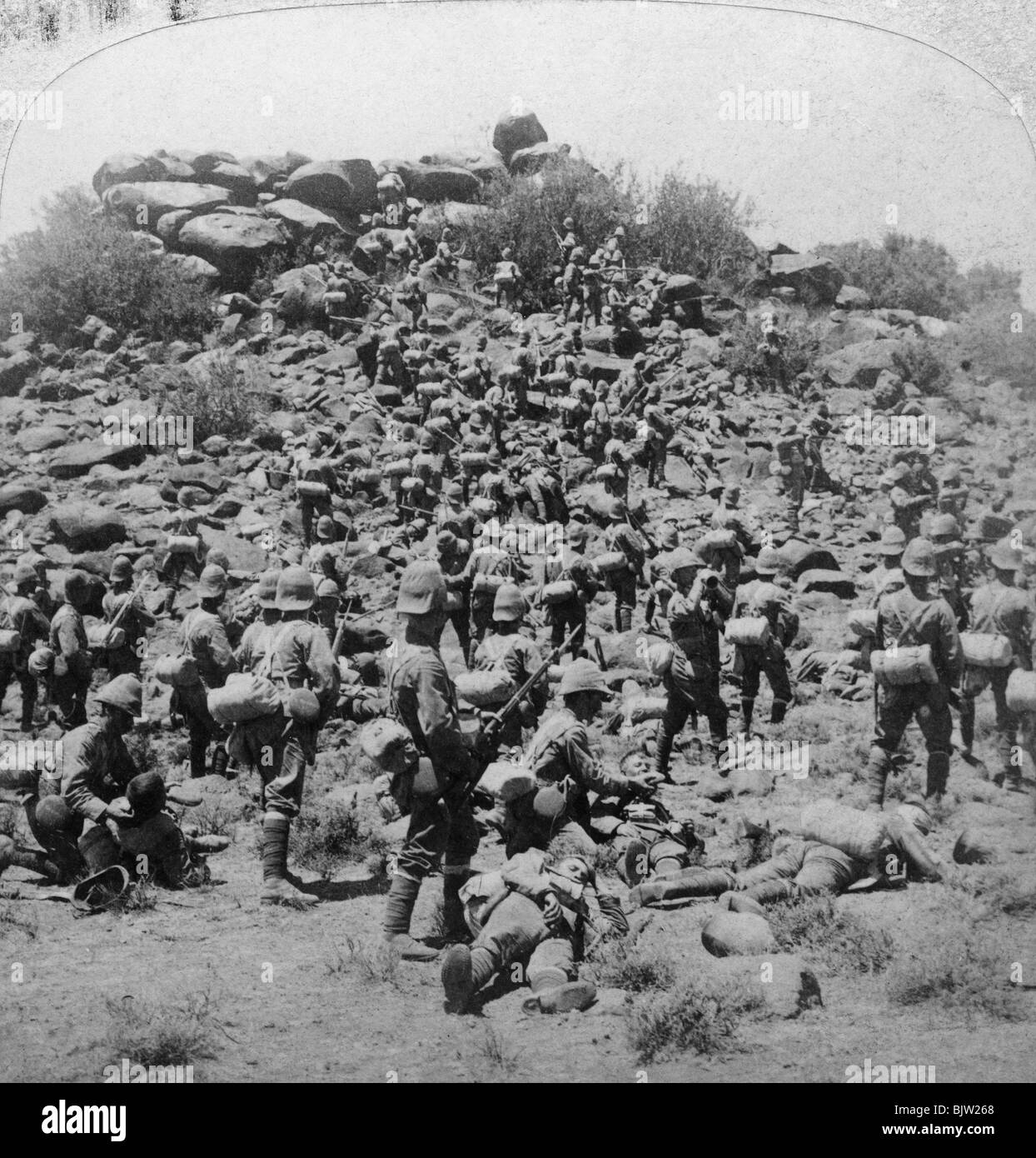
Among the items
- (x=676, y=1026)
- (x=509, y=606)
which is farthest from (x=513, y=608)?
(x=676, y=1026)

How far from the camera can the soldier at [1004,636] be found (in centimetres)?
884

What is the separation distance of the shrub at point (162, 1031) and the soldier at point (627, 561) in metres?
4.13

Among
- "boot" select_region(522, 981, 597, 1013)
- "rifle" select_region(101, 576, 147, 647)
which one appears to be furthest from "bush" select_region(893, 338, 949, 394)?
"rifle" select_region(101, 576, 147, 647)

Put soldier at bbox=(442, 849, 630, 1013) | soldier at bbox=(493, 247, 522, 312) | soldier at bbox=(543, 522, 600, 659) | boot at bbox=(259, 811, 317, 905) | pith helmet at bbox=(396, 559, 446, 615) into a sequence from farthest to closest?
soldier at bbox=(493, 247, 522, 312) < soldier at bbox=(543, 522, 600, 659) < boot at bbox=(259, 811, 317, 905) < pith helmet at bbox=(396, 559, 446, 615) < soldier at bbox=(442, 849, 630, 1013)

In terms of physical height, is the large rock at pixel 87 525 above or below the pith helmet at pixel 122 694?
above

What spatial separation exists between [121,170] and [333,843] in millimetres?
6024

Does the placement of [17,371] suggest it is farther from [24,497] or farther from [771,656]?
[771,656]

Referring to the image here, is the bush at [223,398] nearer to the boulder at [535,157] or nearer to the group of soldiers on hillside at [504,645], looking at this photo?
the group of soldiers on hillside at [504,645]

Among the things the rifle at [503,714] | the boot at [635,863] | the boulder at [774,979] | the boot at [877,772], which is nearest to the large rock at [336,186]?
the rifle at [503,714]

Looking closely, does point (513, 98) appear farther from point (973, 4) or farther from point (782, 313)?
point (973, 4)

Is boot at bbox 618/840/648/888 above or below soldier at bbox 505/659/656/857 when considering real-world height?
below

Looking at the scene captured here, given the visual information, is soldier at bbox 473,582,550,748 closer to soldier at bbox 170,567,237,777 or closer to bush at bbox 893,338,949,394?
soldier at bbox 170,567,237,777

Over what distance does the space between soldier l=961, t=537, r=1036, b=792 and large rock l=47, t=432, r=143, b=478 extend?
22.4ft

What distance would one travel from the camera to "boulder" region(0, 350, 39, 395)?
1017 cm
